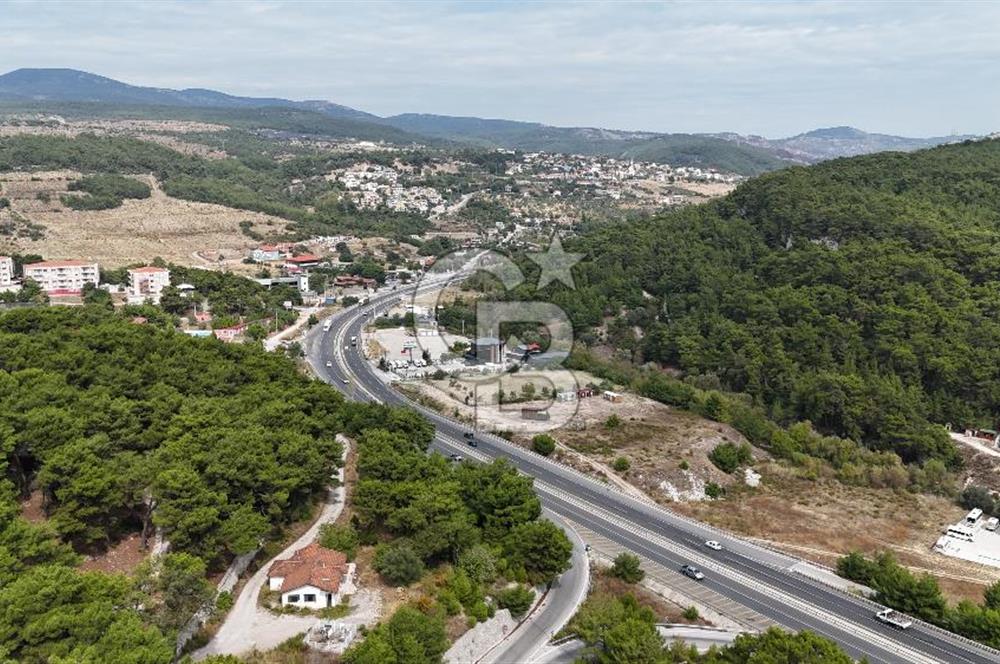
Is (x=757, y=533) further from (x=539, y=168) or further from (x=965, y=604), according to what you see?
(x=539, y=168)

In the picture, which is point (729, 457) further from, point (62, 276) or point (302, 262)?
point (302, 262)

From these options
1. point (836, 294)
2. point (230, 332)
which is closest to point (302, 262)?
point (230, 332)

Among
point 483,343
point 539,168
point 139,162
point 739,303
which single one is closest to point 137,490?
point 483,343

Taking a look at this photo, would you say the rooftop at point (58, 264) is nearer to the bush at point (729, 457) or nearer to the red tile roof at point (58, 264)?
the red tile roof at point (58, 264)

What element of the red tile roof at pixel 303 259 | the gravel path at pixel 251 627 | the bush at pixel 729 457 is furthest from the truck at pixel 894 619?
the red tile roof at pixel 303 259

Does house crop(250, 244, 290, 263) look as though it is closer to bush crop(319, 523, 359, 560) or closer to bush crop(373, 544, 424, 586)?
bush crop(319, 523, 359, 560)
